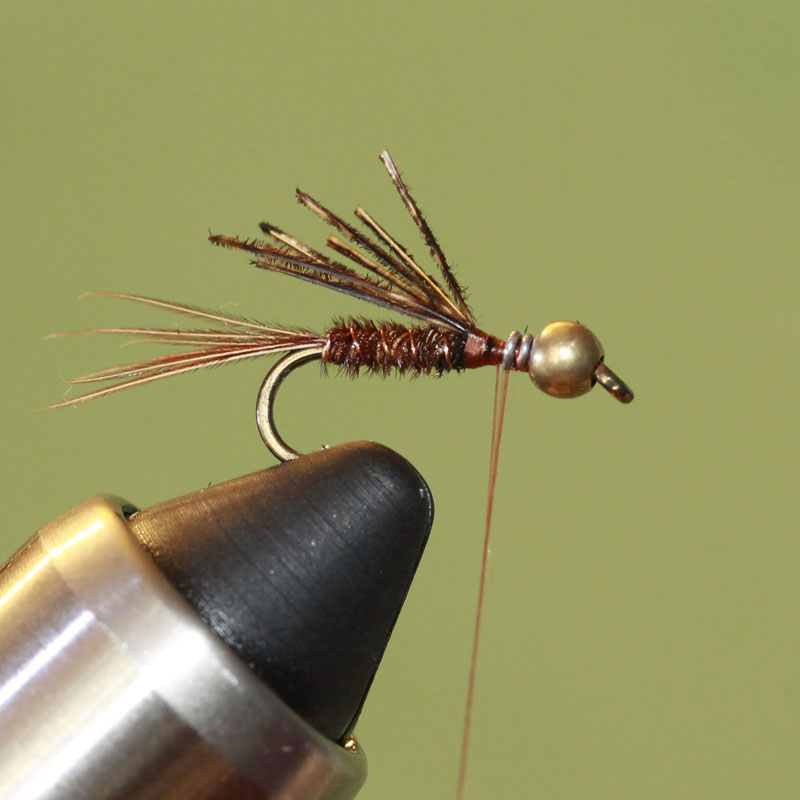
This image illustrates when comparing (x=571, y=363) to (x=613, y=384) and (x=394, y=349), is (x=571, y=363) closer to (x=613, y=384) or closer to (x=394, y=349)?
(x=613, y=384)

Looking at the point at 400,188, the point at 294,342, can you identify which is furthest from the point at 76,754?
the point at 400,188

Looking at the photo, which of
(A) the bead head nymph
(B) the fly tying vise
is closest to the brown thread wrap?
(B) the fly tying vise

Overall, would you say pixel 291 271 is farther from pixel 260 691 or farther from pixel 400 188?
pixel 260 691

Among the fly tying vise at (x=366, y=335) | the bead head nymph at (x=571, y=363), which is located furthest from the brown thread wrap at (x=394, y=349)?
the bead head nymph at (x=571, y=363)

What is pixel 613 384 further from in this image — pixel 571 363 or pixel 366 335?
pixel 366 335

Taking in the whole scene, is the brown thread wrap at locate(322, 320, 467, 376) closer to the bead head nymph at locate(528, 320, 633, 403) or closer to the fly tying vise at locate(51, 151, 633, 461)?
the fly tying vise at locate(51, 151, 633, 461)

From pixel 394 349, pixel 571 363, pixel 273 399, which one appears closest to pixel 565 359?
pixel 571 363

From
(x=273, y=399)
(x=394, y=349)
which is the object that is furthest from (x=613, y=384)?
(x=273, y=399)
